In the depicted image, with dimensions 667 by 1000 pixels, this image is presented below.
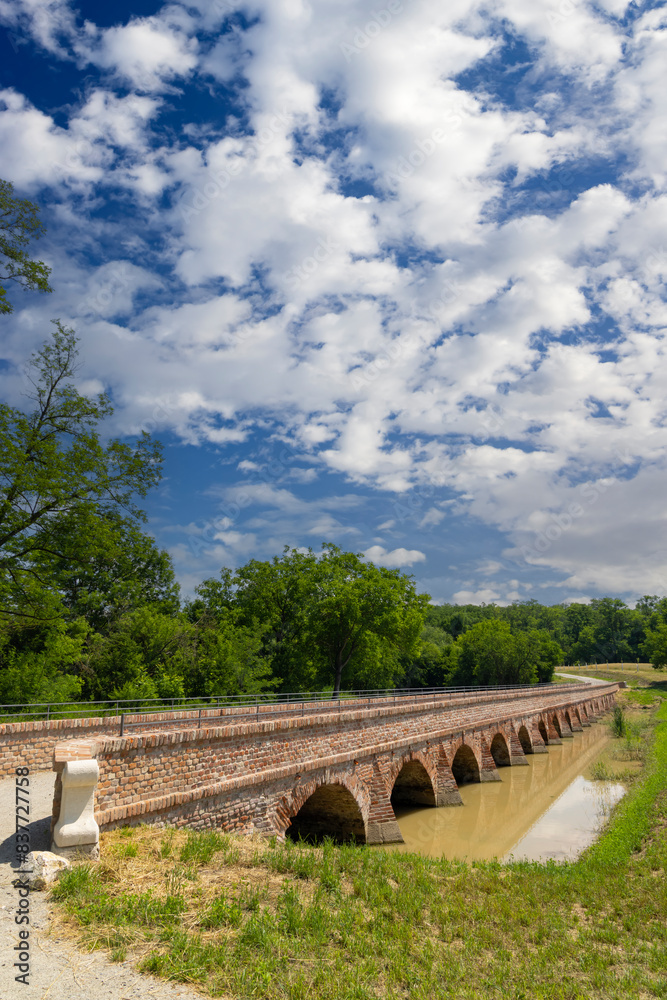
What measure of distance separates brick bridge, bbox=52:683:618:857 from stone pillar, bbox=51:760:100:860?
1cm

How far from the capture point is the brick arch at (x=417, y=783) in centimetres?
1852

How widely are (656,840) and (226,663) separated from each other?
20.9m

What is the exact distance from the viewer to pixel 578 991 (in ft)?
18.5

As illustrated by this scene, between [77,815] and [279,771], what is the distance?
16.9ft

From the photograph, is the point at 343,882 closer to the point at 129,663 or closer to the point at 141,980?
the point at 141,980

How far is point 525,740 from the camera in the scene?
112 feet

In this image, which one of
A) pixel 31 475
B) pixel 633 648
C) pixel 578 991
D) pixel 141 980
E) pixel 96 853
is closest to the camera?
pixel 141 980

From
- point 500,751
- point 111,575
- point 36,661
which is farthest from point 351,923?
point 111,575

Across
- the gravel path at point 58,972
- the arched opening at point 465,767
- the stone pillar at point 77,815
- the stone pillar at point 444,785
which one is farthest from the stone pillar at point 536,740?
the gravel path at point 58,972

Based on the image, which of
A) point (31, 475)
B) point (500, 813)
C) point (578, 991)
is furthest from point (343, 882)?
point (500, 813)

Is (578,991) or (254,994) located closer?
(254,994)

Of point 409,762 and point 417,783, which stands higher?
point 409,762

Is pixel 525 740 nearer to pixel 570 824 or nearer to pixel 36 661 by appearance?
pixel 570 824

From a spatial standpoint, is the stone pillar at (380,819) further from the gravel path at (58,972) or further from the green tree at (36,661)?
the gravel path at (58,972)
